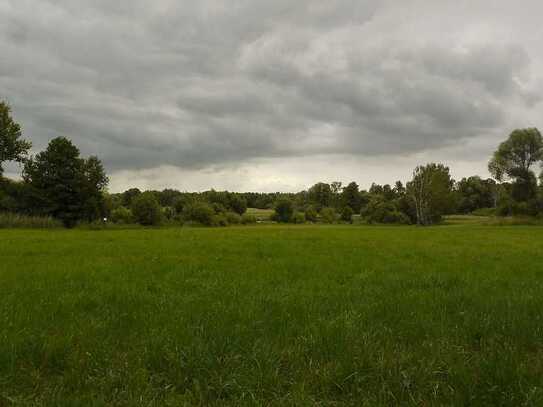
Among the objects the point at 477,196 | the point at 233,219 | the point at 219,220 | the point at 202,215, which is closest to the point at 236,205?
the point at 233,219

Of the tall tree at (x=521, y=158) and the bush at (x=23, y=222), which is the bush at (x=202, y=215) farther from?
the tall tree at (x=521, y=158)

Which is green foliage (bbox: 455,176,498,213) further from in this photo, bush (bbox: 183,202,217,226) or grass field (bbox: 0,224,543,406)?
grass field (bbox: 0,224,543,406)

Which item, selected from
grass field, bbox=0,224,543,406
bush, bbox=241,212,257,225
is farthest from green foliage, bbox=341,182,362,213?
grass field, bbox=0,224,543,406

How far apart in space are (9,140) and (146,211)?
30304 millimetres

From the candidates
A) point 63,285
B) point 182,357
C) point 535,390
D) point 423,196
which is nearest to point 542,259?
point 535,390

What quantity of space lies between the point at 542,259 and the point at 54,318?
1993cm

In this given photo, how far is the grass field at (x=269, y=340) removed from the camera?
16.3ft

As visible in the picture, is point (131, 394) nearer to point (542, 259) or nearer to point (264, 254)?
point (264, 254)

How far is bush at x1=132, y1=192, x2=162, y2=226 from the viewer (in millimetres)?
84750

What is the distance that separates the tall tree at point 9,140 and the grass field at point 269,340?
58091mm

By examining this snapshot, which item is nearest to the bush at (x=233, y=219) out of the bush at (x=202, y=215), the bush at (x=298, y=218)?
the bush at (x=202, y=215)

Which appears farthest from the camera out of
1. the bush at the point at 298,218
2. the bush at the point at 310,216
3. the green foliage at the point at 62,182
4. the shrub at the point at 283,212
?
the bush at the point at 310,216

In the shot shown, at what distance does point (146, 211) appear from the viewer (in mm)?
84750

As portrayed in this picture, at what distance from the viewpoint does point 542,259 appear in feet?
60.1
